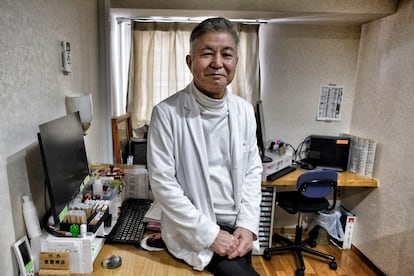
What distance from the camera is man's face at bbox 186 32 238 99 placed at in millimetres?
1063

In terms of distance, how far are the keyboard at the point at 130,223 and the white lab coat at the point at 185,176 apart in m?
0.21

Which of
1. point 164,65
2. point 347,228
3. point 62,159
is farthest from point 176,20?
point 347,228

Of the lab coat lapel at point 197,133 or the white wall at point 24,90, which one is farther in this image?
the lab coat lapel at point 197,133

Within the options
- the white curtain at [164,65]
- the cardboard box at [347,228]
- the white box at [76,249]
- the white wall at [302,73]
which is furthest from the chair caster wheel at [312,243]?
the white box at [76,249]

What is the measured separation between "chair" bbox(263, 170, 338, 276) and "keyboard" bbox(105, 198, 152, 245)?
1297 millimetres

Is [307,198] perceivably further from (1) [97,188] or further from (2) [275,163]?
(1) [97,188]

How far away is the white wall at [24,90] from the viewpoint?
0.97 meters

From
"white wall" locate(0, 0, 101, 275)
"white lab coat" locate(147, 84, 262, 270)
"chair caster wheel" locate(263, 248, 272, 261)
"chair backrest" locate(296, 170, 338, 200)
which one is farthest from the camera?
"chair caster wheel" locate(263, 248, 272, 261)

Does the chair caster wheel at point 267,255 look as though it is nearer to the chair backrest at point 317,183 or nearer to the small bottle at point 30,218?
the chair backrest at point 317,183

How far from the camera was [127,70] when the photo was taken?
9.27ft

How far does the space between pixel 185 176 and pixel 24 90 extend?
729mm

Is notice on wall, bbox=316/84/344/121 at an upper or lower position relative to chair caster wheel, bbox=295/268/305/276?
upper

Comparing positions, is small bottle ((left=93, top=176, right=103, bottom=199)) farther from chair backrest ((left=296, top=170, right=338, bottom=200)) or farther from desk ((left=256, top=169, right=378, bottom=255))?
chair backrest ((left=296, top=170, right=338, bottom=200))

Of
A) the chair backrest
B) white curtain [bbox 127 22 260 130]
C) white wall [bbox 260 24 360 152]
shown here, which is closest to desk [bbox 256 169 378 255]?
the chair backrest
